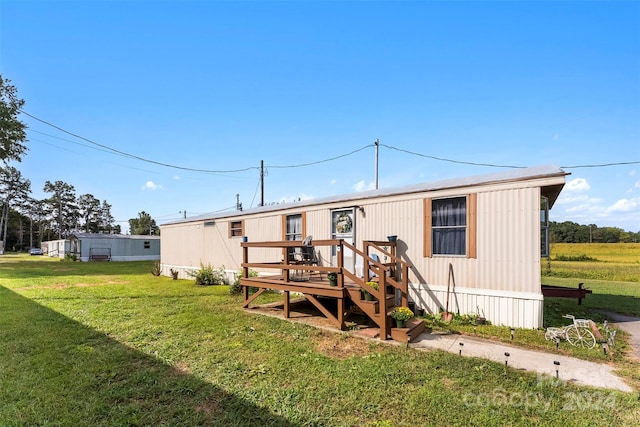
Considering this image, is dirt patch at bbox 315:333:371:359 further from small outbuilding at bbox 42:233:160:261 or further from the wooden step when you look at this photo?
small outbuilding at bbox 42:233:160:261

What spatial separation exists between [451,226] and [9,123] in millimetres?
29161

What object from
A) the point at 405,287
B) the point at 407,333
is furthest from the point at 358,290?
the point at 407,333

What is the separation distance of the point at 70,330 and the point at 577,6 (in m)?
13.3

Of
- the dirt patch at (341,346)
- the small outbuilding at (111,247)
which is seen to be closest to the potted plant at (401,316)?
the dirt patch at (341,346)

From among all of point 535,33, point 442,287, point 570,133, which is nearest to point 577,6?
point 535,33

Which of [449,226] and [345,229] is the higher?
[449,226]

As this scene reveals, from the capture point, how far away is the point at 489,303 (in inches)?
226

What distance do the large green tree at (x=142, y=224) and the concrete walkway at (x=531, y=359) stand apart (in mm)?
61541

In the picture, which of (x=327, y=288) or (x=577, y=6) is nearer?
(x=327, y=288)

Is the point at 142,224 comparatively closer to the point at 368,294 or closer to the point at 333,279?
the point at 333,279

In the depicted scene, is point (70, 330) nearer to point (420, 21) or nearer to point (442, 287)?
point (442, 287)

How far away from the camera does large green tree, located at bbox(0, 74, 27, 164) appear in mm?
20297

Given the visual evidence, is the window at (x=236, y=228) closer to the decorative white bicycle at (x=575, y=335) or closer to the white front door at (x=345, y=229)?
the white front door at (x=345, y=229)

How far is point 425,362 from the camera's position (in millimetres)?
3830
